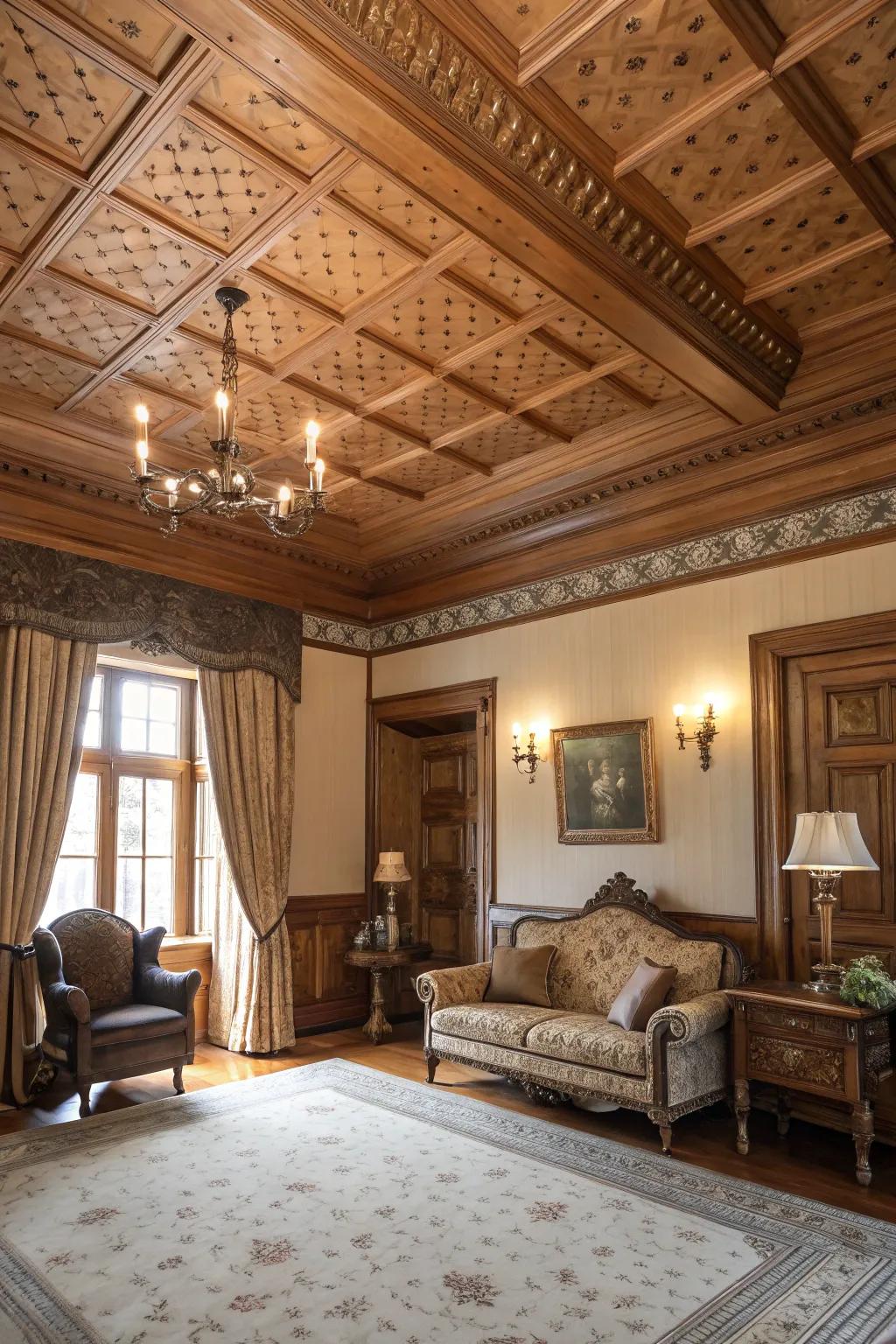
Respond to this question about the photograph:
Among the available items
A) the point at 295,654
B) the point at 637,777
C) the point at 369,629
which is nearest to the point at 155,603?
the point at 295,654

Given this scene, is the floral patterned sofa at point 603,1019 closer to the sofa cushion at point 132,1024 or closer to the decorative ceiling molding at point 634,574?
the sofa cushion at point 132,1024

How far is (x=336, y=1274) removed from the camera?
3240 millimetres

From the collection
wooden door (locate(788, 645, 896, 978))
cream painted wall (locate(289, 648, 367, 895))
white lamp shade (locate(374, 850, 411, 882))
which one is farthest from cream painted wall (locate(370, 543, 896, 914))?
cream painted wall (locate(289, 648, 367, 895))

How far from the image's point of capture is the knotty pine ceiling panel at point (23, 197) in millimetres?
3539

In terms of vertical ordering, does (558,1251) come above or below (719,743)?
below

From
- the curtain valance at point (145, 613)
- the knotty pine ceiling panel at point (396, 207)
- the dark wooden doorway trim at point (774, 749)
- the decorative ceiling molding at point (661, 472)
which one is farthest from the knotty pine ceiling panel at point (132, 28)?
the dark wooden doorway trim at point (774, 749)

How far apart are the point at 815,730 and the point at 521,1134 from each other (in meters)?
2.60

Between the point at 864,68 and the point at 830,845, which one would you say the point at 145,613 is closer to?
the point at 830,845

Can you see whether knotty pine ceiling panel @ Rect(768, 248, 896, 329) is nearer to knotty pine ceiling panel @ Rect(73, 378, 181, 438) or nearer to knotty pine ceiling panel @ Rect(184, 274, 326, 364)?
knotty pine ceiling panel @ Rect(184, 274, 326, 364)

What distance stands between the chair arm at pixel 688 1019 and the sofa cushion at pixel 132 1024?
8.98ft

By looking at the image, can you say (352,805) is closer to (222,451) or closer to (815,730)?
(815,730)

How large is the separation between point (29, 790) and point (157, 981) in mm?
1395

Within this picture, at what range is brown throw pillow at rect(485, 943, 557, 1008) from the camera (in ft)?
18.6

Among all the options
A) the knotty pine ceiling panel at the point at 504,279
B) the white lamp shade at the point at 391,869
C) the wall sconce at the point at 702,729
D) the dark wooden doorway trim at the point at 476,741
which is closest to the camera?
the knotty pine ceiling panel at the point at 504,279
